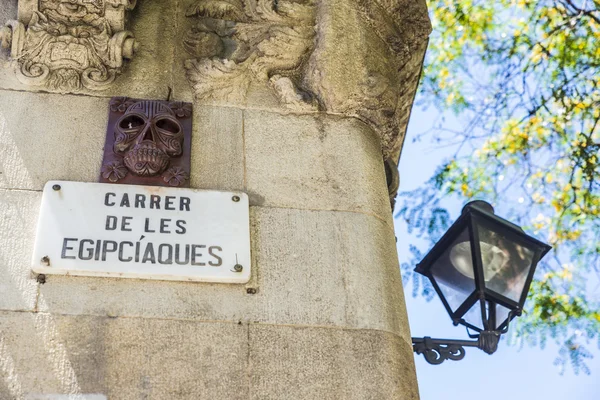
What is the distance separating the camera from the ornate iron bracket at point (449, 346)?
13.6 ft

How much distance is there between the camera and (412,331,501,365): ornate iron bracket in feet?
13.6

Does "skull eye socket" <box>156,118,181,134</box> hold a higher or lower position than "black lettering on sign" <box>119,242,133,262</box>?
higher

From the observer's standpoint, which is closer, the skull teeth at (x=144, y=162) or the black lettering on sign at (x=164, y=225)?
the black lettering on sign at (x=164, y=225)

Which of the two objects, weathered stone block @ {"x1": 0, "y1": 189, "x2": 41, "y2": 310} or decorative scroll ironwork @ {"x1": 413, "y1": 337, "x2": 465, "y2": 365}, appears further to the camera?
decorative scroll ironwork @ {"x1": 413, "y1": 337, "x2": 465, "y2": 365}

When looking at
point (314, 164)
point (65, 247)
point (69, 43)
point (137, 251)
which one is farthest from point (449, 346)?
point (69, 43)

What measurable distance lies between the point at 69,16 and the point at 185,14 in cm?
56

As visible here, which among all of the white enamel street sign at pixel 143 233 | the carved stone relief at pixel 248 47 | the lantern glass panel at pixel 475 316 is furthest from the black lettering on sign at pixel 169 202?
the lantern glass panel at pixel 475 316

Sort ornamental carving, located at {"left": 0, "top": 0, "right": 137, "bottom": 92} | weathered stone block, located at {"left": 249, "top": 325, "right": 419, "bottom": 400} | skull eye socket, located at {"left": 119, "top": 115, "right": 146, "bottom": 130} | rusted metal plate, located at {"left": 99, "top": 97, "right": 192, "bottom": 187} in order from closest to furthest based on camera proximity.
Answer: weathered stone block, located at {"left": 249, "top": 325, "right": 419, "bottom": 400}, rusted metal plate, located at {"left": 99, "top": 97, "right": 192, "bottom": 187}, skull eye socket, located at {"left": 119, "top": 115, "right": 146, "bottom": 130}, ornamental carving, located at {"left": 0, "top": 0, "right": 137, "bottom": 92}

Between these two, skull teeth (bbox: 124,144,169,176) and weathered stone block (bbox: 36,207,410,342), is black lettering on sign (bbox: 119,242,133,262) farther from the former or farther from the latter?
skull teeth (bbox: 124,144,169,176)

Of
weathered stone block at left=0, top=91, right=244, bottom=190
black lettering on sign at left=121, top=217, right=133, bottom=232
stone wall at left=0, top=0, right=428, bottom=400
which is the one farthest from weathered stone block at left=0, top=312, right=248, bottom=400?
weathered stone block at left=0, top=91, right=244, bottom=190

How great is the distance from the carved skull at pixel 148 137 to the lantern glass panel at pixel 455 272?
141 cm

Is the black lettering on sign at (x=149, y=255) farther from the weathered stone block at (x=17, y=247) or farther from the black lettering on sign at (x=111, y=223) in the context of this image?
the weathered stone block at (x=17, y=247)

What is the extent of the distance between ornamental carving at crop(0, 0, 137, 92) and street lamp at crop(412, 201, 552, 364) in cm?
170

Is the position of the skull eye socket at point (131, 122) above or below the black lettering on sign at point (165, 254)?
above
